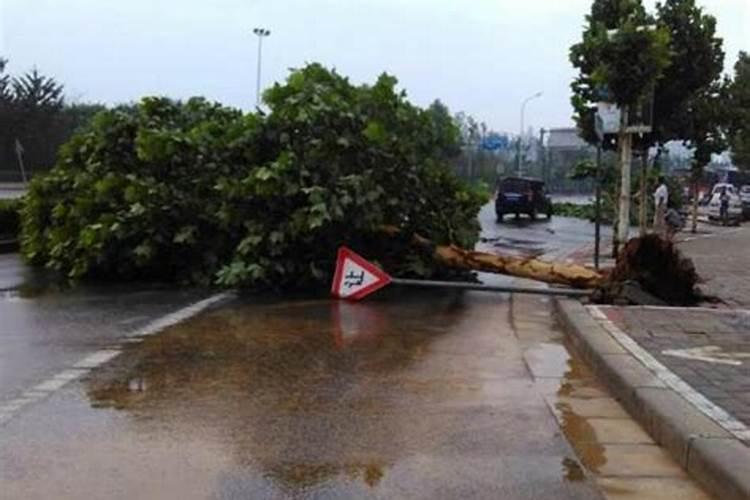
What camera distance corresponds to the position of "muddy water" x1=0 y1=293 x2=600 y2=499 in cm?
512

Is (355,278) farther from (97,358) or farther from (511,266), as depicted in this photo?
(97,358)

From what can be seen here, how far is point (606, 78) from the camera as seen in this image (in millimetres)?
16203

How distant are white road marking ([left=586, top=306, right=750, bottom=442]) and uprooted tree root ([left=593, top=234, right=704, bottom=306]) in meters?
2.27

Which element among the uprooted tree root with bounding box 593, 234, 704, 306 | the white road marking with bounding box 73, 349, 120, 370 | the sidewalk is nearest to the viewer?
the sidewalk

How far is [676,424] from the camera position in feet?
18.8

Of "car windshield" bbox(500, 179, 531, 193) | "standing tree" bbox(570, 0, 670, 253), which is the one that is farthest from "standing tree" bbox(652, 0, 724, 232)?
"car windshield" bbox(500, 179, 531, 193)

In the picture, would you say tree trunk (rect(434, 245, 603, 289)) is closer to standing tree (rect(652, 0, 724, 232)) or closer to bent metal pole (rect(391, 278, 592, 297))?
bent metal pole (rect(391, 278, 592, 297))

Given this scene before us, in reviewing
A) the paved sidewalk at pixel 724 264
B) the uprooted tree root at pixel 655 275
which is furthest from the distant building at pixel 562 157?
the uprooted tree root at pixel 655 275

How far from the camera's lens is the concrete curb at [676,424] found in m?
4.91

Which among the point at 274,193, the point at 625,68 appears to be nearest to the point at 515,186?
the point at 625,68

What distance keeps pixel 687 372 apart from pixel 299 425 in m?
2.92

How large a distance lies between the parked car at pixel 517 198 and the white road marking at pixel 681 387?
97.6 feet

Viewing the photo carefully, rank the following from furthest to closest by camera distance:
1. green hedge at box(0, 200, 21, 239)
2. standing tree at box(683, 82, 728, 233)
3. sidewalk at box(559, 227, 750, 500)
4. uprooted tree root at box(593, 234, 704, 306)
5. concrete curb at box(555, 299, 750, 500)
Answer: standing tree at box(683, 82, 728, 233)
green hedge at box(0, 200, 21, 239)
uprooted tree root at box(593, 234, 704, 306)
sidewalk at box(559, 227, 750, 500)
concrete curb at box(555, 299, 750, 500)

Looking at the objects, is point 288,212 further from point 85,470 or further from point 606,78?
point 85,470
